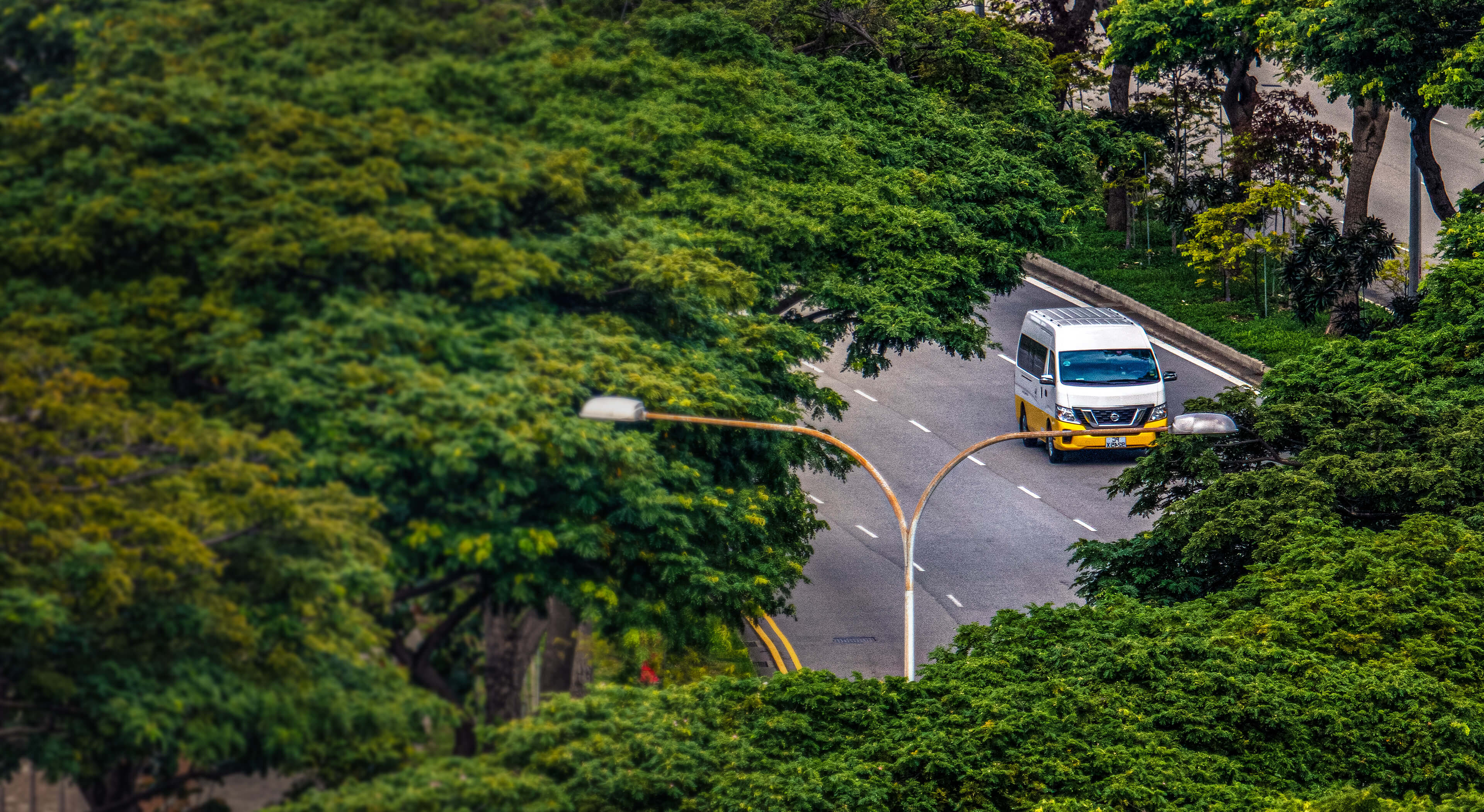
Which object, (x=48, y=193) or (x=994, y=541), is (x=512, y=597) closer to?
(x=48, y=193)

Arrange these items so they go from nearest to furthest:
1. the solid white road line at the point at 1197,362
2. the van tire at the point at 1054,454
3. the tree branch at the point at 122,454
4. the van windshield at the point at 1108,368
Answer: the tree branch at the point at 122,454, the van windshield at the point at 1108,368, the van tire at the point at 1054,454, the solid white road line at the point at 1197,362

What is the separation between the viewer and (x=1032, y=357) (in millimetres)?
33500

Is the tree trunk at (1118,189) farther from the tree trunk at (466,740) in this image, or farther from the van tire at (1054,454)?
the tree trunk at (466,740)

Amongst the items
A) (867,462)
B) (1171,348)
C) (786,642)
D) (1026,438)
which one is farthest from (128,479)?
Answer: (1171,348)

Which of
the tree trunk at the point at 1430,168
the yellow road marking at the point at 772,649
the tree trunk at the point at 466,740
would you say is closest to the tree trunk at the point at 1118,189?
the tree trunk at the point at 1430,168

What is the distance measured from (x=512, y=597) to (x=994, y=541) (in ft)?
47.9

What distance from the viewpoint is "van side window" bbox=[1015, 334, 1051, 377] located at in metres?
32.9

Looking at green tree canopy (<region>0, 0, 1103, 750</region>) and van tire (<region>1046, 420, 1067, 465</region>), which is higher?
green tree canopy (<region>0, 0, 1103, 750</region>)

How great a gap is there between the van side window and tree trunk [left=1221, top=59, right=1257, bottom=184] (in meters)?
8.41

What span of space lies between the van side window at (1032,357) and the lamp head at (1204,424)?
43.8 feet

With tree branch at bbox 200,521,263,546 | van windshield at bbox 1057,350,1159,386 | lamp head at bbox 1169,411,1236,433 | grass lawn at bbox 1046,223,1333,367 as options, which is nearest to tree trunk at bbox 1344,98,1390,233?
grass lawn at bbox 1046,223,1333,367

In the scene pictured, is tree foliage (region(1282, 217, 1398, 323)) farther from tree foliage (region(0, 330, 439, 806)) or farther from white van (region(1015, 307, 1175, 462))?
tree foliage (region(0, 330, 439, 806))

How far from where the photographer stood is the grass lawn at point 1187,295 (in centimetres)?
3709

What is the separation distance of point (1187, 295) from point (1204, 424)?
71.6ft
